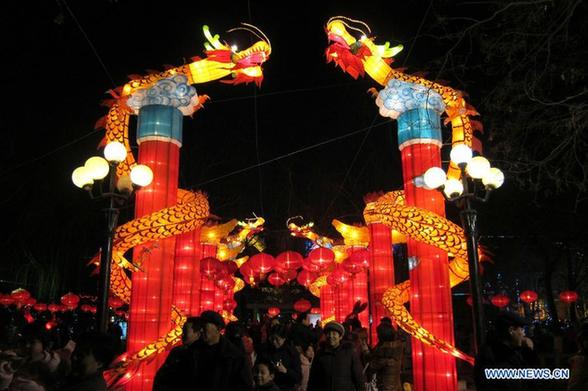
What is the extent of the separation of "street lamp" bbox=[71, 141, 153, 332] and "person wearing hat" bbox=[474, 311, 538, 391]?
434 centimetres

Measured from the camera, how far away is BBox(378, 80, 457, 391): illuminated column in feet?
28.0

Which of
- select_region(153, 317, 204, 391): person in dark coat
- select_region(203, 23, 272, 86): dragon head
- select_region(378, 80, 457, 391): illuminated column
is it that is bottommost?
select_region(153, 317, 204, 391): person in dark coat

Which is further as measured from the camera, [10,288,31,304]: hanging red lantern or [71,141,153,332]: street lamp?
[10,288,31,304]: hanging red lantern

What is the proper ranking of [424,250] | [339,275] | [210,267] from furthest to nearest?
[339,275] → [210,267] → [424,250]

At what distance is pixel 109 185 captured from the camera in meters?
6.93

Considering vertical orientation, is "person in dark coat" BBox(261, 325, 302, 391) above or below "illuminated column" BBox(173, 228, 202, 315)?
below

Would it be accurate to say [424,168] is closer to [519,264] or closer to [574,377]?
[574,377]

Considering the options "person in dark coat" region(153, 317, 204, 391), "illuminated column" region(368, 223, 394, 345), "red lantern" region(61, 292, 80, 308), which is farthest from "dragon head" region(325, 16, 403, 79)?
"red lantern" region(61, 292, 80, 308)

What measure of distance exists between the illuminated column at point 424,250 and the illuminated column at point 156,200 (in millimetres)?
3813

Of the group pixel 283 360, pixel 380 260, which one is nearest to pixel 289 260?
pixel 380 260

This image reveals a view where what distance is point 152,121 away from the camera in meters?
8.92

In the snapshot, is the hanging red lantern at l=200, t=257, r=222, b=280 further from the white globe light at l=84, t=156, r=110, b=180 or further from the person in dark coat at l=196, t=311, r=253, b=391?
the person in dark coat at l=196, t=311, r=253, b=391

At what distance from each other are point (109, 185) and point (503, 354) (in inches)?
209

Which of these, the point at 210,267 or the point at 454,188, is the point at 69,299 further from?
the point at 454,188
